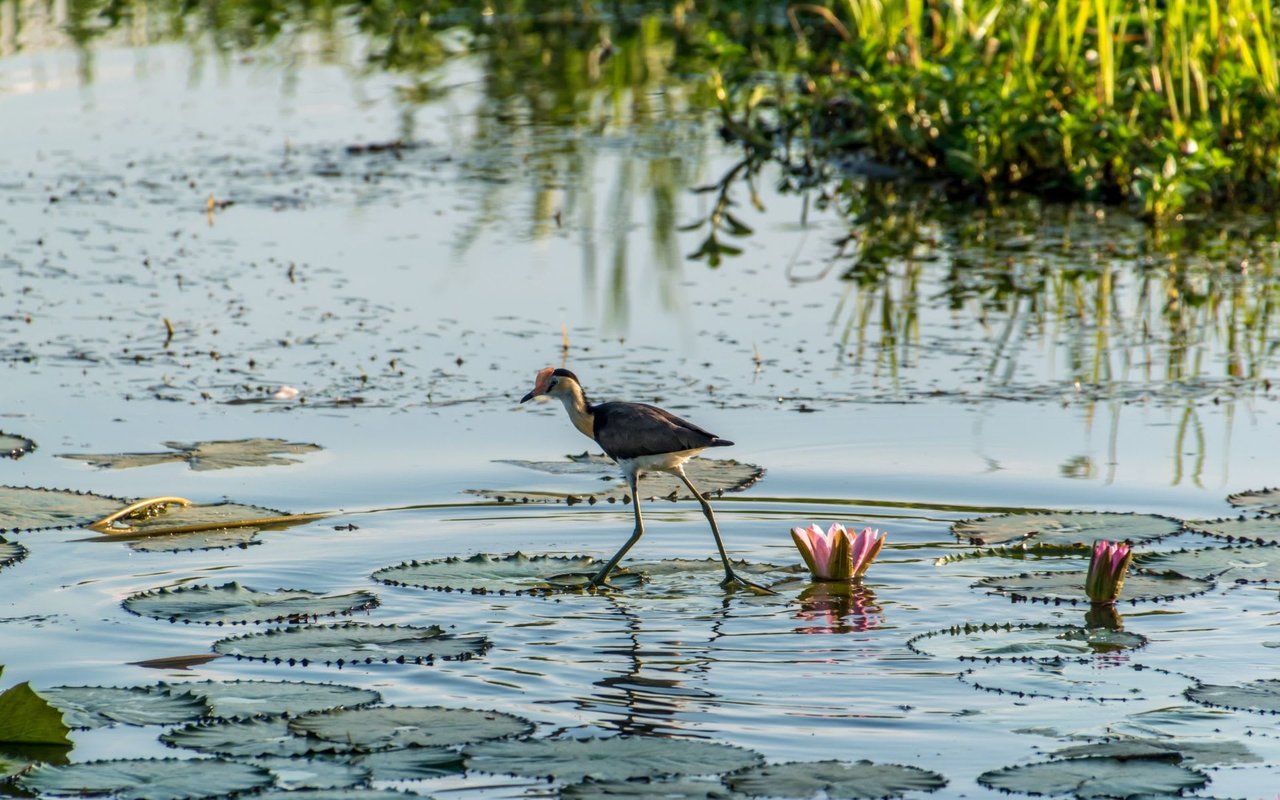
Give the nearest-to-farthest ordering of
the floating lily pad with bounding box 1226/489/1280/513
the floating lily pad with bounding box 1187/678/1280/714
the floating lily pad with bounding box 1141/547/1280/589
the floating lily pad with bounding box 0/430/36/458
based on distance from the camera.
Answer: the floating lily pad with bounding box 1187/678/1280/714
the floating lily pad with bounding box 1141/547/1280/589
the floating lily pad with bounding box 1226/489/1280/513
the floating lily pad with bounding box 0/430/36/458

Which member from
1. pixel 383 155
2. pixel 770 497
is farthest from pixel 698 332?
pixel 383 155

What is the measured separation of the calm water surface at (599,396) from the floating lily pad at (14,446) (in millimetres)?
96

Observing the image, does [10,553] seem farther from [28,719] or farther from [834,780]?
[834,780]

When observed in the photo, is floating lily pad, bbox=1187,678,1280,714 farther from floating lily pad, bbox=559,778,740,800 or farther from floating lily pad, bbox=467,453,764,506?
floating lily pad, bbox=467,453,764,506

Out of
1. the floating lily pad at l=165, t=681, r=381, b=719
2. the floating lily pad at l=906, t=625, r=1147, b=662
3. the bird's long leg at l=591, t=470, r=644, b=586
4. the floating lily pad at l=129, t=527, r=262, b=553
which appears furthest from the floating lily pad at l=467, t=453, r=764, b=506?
the floating lily pad at l=165, t=681, r=381, b=719

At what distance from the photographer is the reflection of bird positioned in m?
6.92

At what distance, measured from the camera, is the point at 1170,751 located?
5113 millimetres

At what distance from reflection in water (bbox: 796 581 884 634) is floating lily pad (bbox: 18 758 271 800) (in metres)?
2.20

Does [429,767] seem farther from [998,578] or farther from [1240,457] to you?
[1240,457]

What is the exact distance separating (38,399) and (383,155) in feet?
22.2

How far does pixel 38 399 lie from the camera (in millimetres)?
9227

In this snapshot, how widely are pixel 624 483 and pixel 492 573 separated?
4.65ft

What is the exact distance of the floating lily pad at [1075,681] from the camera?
18.7 ft

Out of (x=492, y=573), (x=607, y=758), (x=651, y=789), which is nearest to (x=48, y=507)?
(x=492, y=573)
